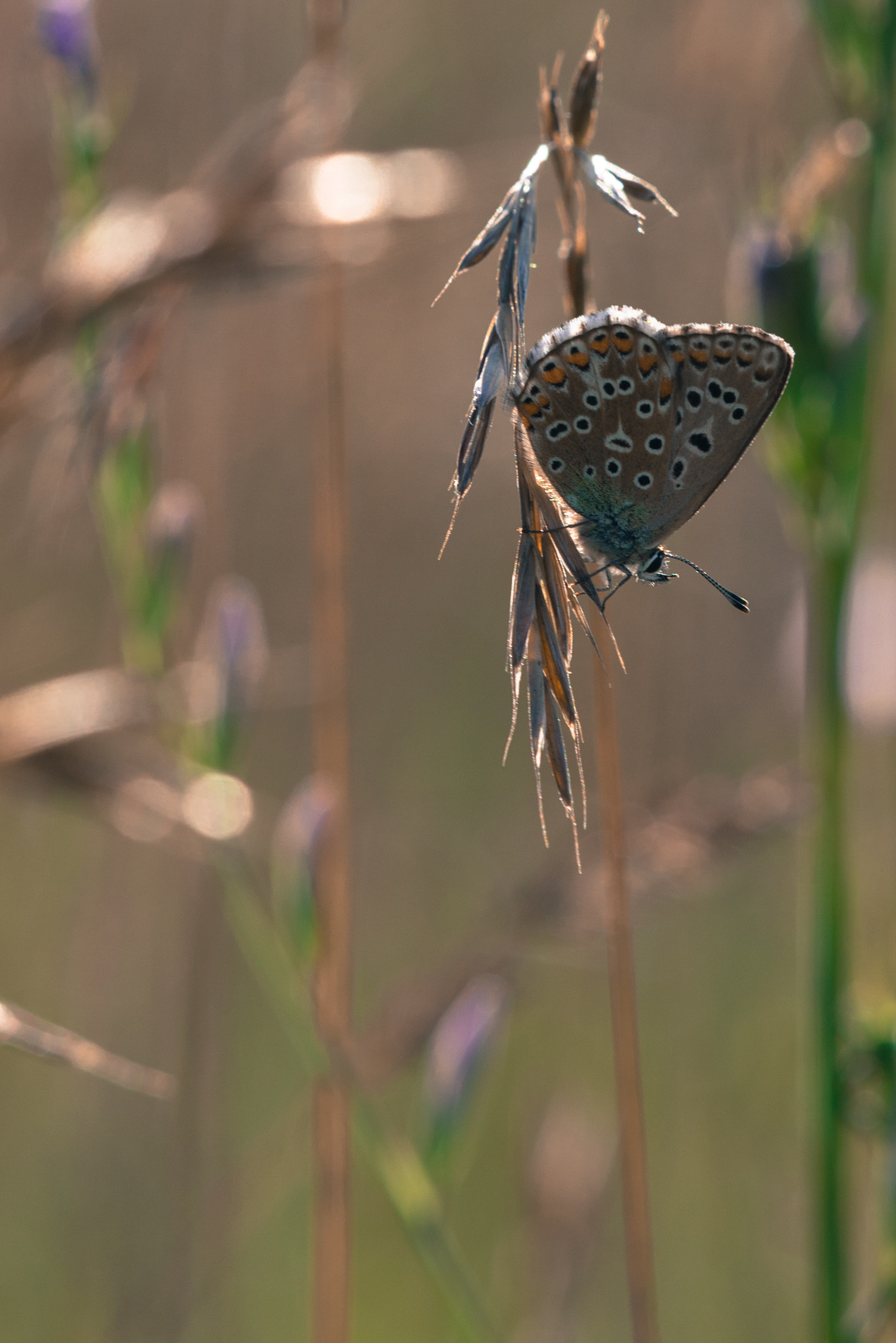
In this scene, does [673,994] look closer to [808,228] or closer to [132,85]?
[808,228]

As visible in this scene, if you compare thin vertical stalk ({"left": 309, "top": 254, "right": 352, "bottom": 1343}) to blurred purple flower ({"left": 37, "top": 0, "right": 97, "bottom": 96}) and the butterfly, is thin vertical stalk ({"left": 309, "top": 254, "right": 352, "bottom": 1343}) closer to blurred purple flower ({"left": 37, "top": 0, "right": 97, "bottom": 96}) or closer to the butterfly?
blurred purple flower ({"left": 37, "top": 0, "right": 97, "bottom": 96})

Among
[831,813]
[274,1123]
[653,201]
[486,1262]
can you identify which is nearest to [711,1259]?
[486,1262]

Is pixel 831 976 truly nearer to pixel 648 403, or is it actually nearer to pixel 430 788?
A: pixel 648 403

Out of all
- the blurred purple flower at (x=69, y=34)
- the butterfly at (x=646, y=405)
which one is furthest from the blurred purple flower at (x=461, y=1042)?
the blurred purple flower at (x=69, y=34)

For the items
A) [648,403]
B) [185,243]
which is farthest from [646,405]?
[185,243]

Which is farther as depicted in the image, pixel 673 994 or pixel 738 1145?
pixel 673 994

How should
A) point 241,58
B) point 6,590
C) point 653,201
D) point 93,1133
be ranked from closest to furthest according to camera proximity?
point 653,201 → point 241,58 → point 93,1133 → point 6,590

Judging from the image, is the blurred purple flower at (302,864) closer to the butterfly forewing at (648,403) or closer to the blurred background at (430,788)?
the blurred background at (430,788)
